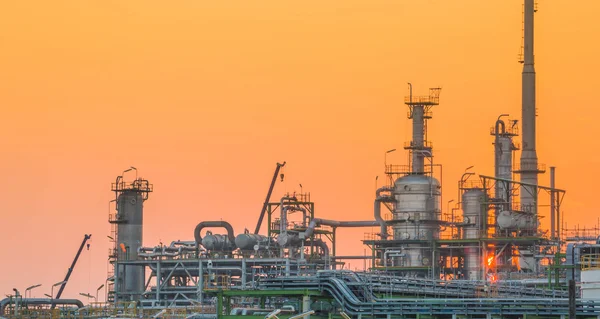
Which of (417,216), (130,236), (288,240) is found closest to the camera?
(288,240)

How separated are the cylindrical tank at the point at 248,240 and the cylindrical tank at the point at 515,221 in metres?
18.7

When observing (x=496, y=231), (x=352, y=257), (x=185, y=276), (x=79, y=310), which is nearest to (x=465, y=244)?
(x=496, y=231)

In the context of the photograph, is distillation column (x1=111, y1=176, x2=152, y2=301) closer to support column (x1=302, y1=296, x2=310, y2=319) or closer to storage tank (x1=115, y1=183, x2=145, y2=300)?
storage tank (x1=115, y1=183, x2=145, y2=300)

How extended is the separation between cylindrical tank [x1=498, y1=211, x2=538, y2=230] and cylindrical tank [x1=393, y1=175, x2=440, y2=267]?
666 cm

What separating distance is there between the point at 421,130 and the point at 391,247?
9.74m

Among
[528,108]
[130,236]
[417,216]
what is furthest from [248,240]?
[528,108]

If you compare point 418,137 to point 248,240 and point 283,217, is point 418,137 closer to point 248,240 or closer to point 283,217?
point 283,217

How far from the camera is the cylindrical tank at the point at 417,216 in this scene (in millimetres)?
123625

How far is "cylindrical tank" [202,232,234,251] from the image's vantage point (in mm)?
124938

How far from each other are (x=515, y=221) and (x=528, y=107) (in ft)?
47.1

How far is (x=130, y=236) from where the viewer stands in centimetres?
12850

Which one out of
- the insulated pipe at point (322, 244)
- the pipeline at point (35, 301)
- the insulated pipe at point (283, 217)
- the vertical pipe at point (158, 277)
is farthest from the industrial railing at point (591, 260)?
the pipeline at point (35, 301)

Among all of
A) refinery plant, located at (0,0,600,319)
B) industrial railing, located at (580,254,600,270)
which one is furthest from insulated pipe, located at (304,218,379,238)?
industrial railing, located at (580,254,600,270)

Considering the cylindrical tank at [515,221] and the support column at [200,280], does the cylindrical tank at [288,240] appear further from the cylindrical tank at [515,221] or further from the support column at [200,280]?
the cylindrical tank at [515,221]
